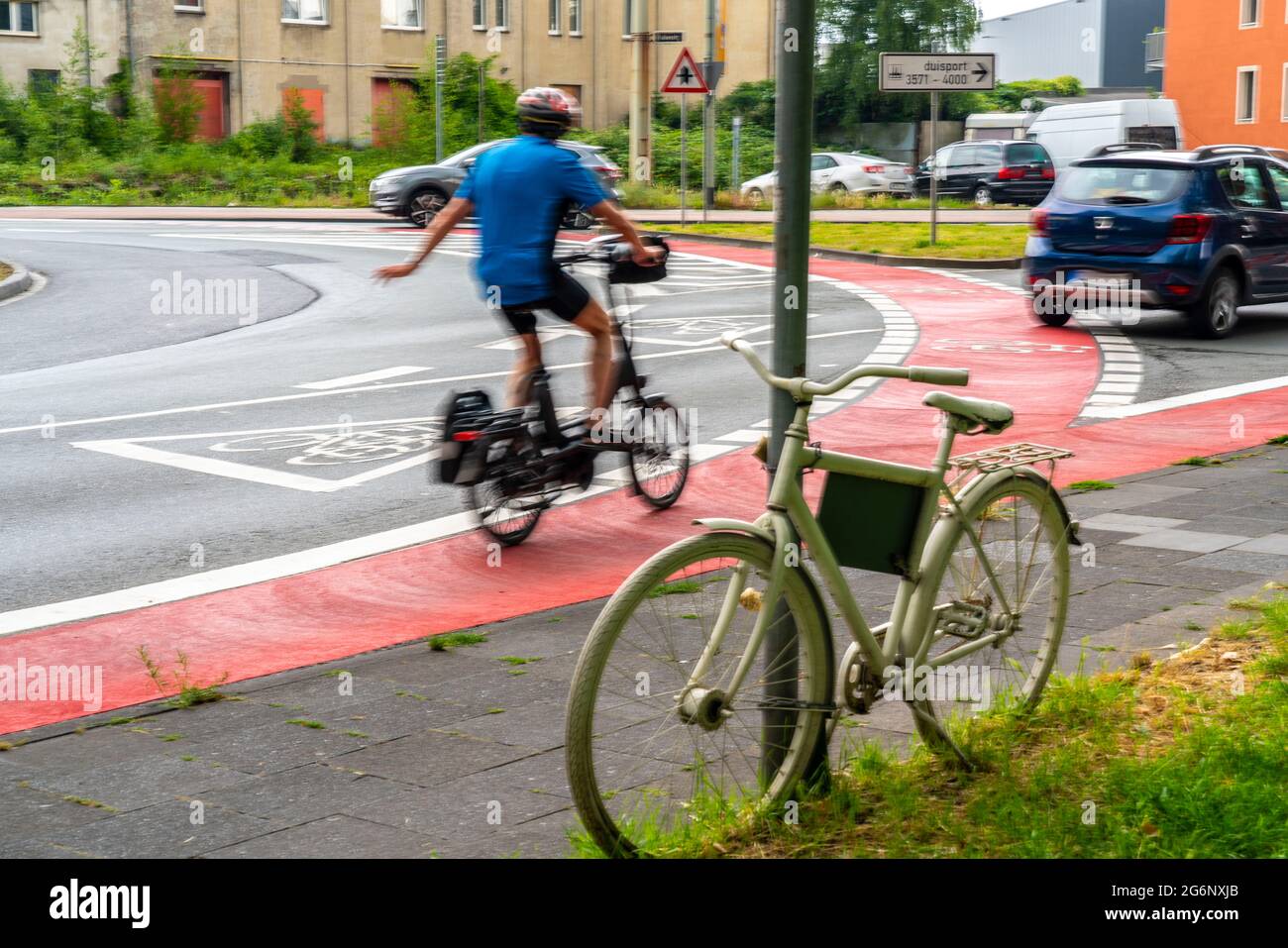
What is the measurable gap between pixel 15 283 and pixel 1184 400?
537 inches

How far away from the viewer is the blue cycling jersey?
7641 millimetres

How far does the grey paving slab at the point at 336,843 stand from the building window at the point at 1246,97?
57047 mm

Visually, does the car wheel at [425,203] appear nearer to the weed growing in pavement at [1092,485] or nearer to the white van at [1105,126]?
the white van at [1105,126]


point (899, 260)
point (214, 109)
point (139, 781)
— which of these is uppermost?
point (214, 109)

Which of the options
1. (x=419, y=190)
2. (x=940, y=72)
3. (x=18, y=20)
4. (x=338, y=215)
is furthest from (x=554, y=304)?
(x=18, y=20)

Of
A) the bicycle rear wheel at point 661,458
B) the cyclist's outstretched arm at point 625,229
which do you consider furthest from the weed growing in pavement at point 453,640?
the bicycle rear wheel at point 661,458

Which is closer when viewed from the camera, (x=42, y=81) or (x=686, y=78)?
(x=686, y=78)

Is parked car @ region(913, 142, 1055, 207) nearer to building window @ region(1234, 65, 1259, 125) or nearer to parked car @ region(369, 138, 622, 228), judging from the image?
parked car @ region(369, 138, 622, 228)

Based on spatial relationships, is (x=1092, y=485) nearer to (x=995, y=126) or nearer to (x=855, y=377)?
(x=855, y=377)

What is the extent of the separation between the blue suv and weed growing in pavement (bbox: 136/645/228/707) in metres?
11.9

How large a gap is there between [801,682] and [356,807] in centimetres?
124

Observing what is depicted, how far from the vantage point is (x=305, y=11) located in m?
49.2

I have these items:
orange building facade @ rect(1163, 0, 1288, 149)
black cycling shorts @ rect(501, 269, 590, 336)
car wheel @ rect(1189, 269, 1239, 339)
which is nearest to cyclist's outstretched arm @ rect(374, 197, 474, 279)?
black cycling shorts @ rect(501, 269, 590, 336)

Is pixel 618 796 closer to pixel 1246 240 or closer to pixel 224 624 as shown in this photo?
pixel 224 624
